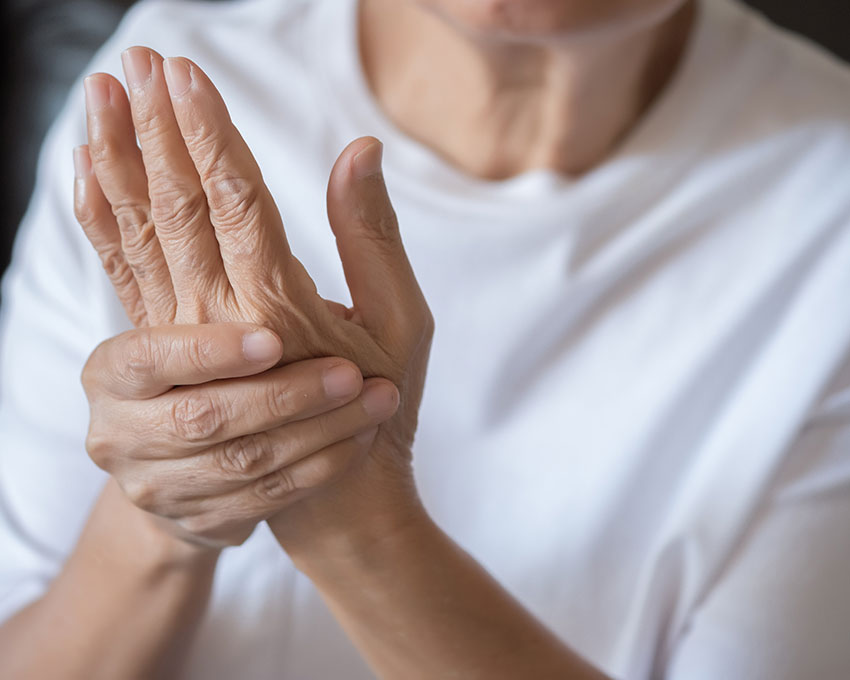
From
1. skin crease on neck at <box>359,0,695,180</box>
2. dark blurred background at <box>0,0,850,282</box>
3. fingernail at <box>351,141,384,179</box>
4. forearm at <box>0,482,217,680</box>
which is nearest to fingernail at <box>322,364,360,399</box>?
fingernail at <box>351,141,384,179</box>

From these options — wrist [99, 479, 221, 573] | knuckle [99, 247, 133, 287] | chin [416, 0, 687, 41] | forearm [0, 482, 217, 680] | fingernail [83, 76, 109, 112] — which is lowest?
forearm [0, 482, 217, 680]

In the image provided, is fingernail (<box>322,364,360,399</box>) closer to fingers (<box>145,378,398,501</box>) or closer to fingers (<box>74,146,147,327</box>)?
fingers (<box>145,378,398,501</box>)

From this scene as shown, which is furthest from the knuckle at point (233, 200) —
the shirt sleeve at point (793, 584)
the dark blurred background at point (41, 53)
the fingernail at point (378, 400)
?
the dark blurred background at point (41, 53)

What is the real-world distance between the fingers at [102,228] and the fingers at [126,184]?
2cm

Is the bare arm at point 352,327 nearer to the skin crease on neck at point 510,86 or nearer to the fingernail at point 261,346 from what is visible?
the fingernail at point 261,346

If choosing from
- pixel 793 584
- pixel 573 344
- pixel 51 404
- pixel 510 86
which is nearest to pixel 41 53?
pixel 51 404

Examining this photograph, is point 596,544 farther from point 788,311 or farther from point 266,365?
point 266,365

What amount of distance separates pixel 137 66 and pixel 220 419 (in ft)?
0.59

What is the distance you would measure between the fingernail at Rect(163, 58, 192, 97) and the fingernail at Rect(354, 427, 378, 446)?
0.67ft

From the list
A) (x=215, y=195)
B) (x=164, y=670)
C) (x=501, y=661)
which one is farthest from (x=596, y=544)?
(x=215, y=195)

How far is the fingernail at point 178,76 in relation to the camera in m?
0.43

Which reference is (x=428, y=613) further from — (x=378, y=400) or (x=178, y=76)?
(x=178, y=76)

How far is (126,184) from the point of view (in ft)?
1.58

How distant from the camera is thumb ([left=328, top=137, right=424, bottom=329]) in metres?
0.46
